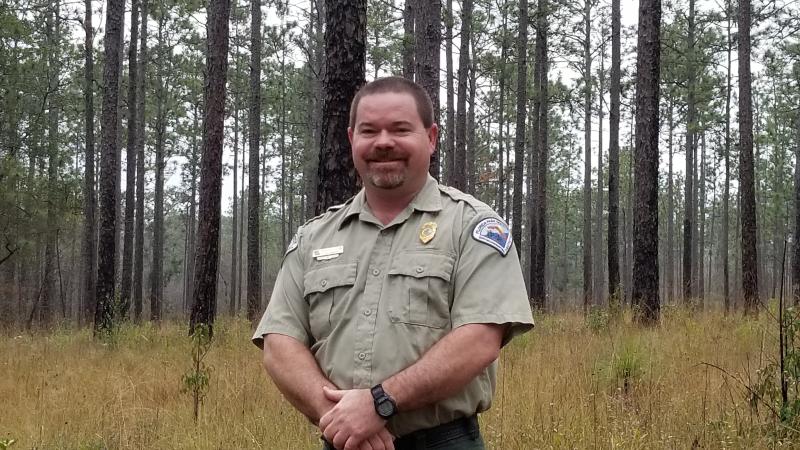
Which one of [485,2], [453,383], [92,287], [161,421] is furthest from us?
[485,2]

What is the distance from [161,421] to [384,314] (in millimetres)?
3556

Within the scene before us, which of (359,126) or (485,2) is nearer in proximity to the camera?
(359,126)

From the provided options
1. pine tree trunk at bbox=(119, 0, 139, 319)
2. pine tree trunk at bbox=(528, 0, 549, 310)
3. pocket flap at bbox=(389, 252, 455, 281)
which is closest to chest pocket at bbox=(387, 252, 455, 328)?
pocket flap at bbox=(389, 252, 455, 281)

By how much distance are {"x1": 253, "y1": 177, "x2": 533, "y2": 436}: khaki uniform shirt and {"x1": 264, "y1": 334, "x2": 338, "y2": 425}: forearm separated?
0.04 meters

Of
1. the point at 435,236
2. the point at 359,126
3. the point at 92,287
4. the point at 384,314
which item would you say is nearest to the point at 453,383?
the point at 384,314

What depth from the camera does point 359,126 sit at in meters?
2.14

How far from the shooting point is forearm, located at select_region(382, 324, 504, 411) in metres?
1.79

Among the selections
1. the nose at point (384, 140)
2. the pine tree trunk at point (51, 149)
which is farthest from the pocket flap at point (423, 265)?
the pine tree trunk at point (51, 149)

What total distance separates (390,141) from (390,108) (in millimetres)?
111

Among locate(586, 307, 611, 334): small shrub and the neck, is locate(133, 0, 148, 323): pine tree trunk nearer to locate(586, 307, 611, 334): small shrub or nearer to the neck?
locate(586, 307, 611, 334): small shrub

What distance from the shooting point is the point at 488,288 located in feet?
6.30

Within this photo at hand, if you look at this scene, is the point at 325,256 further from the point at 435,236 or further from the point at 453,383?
the point at 453,383

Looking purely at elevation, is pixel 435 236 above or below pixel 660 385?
above

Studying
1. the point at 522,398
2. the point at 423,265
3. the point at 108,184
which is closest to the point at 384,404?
the point at 423,265
